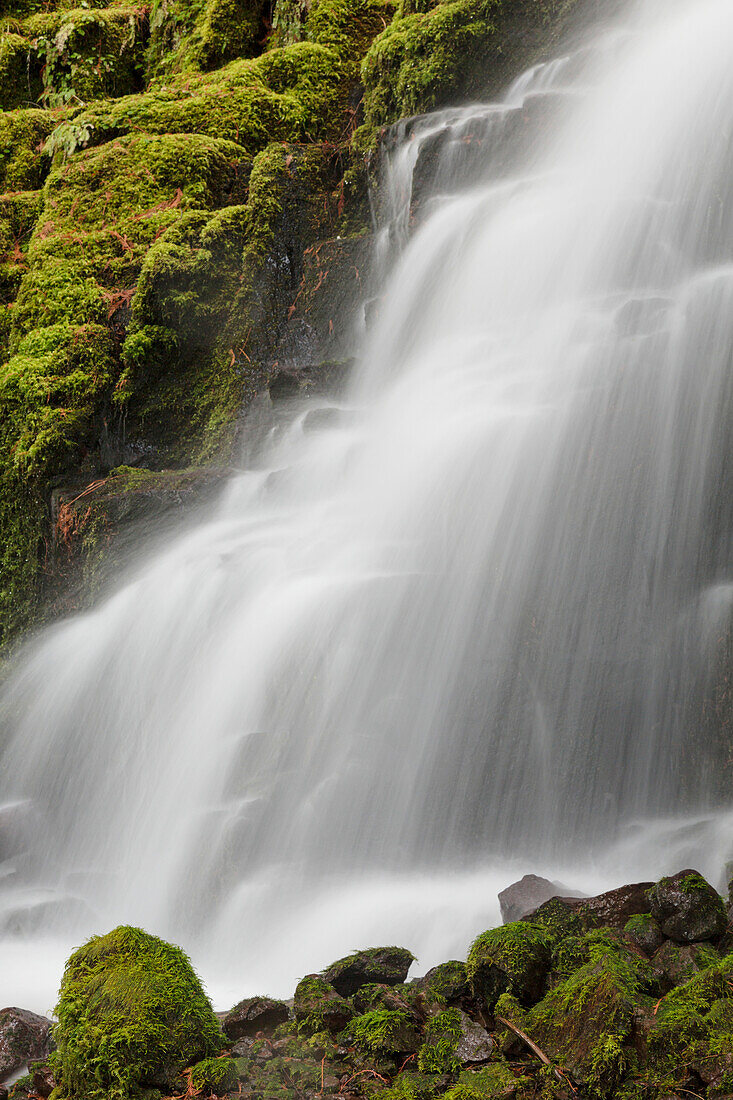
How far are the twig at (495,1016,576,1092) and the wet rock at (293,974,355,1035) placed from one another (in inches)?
18.3

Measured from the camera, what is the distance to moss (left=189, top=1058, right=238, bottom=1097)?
2359mm

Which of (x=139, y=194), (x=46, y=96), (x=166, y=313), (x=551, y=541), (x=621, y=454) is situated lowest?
(x=551, y=541)

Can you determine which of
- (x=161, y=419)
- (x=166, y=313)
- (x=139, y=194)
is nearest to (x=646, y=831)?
(x=161, y=419)

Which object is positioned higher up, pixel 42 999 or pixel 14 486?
pixel 14 486

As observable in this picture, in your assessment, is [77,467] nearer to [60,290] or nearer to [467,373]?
[60,290]

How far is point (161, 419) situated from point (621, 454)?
15.3 feet

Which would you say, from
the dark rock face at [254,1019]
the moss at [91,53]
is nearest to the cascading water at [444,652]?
the dark rock face at [254,1019]

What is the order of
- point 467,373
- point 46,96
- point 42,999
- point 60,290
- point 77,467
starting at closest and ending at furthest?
point 42,999
point 467,373
point 77,467
point 60,290
point 46,96

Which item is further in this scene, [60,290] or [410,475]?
[60,290]

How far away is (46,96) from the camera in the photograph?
12039mm

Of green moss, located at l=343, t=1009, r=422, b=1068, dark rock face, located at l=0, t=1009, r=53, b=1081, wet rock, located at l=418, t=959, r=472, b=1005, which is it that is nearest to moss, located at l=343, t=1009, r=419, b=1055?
green moss, located at l=343, t=1009, r=422, b=1068

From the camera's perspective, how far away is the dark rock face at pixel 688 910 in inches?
103

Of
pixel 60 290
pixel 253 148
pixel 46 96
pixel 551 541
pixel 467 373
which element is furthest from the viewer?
Answer: pixel 46 96

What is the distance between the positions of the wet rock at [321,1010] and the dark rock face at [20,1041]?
0.89 m
